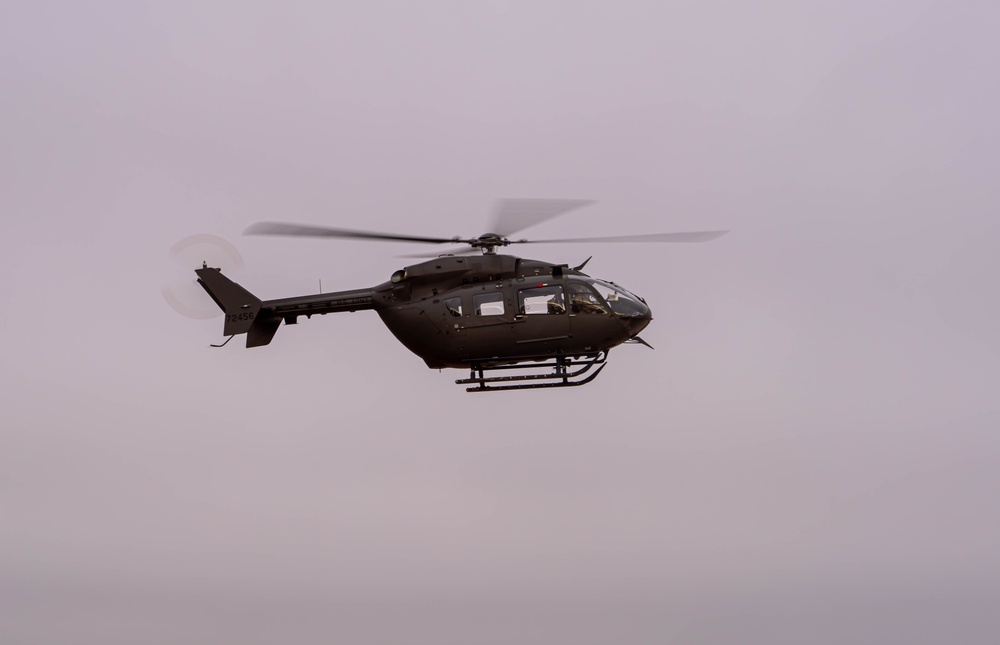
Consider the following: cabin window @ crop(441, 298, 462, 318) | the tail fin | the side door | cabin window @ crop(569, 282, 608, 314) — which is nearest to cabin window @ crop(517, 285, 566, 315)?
the side door

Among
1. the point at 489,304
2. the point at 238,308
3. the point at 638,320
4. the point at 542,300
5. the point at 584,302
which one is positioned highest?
the point at 238,308

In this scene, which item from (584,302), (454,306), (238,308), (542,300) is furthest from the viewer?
(238,308)

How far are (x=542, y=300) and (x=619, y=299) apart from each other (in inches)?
67.5

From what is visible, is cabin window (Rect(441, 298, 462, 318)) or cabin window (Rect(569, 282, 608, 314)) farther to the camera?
cabin window (Rect(441, 298, 462, 318))

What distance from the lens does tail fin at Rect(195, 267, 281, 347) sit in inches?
1216

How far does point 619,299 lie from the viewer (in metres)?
28.3

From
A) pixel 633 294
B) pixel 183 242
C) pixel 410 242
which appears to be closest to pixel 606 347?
pixel 633 294

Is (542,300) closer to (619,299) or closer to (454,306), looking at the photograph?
(619,299)

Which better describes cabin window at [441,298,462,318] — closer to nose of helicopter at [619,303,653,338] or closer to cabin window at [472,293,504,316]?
cabin window at [472,293,504,316]

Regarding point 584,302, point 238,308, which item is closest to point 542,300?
point 584,302

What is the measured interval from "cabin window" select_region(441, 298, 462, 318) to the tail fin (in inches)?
186

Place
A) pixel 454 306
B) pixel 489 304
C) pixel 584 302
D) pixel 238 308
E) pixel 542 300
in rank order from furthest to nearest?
1. pixel 238 308
2. pixel 454 306
3. pixel 489 304
4. pixel 542 300
5. pixel 584 302

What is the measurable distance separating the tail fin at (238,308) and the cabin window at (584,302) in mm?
7606

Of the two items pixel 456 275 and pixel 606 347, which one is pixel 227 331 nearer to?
pixel 456 275
